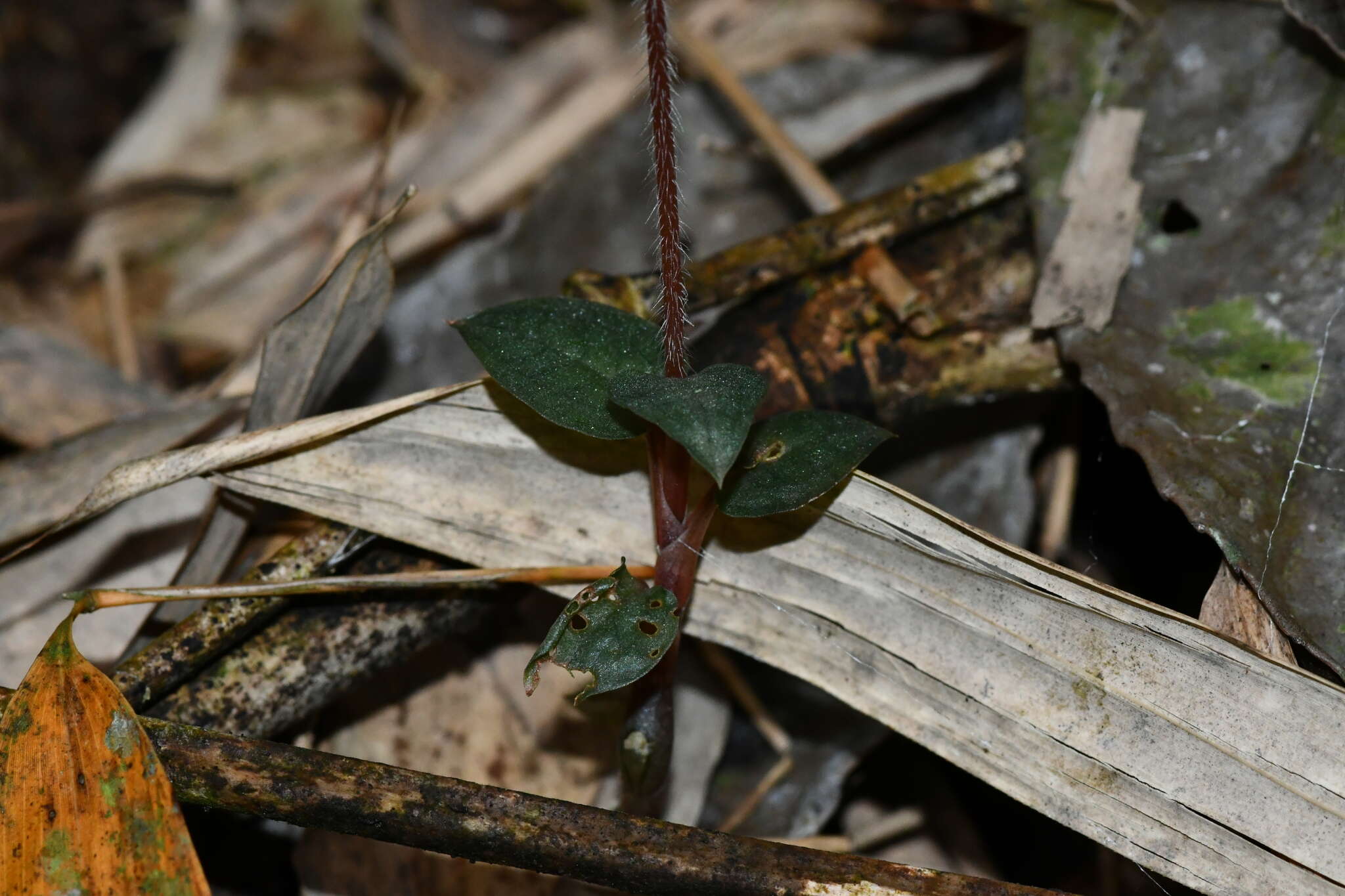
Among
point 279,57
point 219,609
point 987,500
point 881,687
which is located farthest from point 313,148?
point 881,687

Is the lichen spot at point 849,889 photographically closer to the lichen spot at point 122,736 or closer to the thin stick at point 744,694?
the thin stick at point 744,694

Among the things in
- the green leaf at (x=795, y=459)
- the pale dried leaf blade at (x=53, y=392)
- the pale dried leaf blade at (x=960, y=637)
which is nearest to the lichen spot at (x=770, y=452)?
the green leaf at (x=795, y=459)

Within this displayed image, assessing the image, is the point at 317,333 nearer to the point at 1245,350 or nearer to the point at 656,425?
the point at 656,425

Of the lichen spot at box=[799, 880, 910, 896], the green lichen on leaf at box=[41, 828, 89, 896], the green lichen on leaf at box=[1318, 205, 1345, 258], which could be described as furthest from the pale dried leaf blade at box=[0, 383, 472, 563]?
the green lichen on leaf at box=[1318, 205, 1345, 258]

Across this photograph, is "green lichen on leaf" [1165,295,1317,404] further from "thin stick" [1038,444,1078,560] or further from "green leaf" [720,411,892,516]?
"green leaf" [720,411,892,516]

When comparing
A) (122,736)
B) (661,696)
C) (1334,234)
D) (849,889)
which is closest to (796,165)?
(1334,234)

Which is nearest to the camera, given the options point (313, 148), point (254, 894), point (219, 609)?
point (219, 609)

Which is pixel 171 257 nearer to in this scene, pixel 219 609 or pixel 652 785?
pixel 219 609
